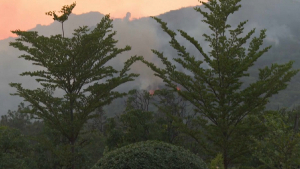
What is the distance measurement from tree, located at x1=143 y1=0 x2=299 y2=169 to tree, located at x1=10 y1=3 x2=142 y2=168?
3.26 m

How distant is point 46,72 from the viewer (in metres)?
13.2

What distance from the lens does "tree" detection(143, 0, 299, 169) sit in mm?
10883

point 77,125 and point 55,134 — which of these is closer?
point 77,125

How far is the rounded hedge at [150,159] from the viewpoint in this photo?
6305mm

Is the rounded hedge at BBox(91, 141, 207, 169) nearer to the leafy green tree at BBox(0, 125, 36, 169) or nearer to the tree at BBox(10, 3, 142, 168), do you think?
the tree at BBox(10, 3, 142, 168)

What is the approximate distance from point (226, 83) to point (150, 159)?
6.32 metres

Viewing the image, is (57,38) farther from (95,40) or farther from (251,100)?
(251,100)

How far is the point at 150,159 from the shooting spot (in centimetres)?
638

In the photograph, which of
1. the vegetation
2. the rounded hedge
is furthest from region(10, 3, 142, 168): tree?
the rounded hedge

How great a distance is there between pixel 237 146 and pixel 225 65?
12.0 feet

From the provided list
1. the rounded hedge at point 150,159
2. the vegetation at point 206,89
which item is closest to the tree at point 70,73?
the vegetation at point 206,89

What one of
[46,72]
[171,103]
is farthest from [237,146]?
[171,103]

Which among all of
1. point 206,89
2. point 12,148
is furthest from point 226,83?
point 12,148

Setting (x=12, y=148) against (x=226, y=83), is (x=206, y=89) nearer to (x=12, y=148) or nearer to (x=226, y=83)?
(x=226, y=83)
